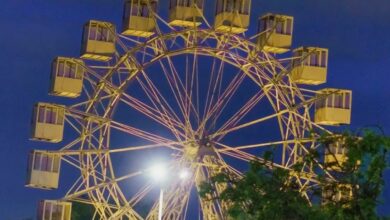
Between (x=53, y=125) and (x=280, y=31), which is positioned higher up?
(x=280, y=31)

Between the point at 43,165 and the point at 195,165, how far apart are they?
5.10 m

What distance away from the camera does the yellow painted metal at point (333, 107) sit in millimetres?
50562

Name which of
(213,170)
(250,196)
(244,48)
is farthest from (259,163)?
(244,48)

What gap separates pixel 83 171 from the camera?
153ft

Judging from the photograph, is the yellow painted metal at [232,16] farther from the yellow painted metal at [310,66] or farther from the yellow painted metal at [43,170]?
the yellow painted metal at [43,170]

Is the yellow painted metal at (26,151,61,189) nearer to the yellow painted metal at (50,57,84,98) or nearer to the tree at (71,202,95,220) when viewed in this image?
the yellow painted metal at (50,57,84,98)

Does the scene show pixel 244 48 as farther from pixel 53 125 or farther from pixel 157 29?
pixel 53 125

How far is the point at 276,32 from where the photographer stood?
50812mm

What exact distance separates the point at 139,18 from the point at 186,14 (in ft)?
5.49

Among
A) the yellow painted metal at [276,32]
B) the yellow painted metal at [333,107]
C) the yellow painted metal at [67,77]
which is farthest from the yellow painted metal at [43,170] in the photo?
the yellow painted metal at [333,107]

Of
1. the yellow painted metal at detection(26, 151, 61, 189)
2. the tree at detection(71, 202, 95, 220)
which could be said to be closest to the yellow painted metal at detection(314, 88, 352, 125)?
the yellow painted metal at detection(26, 151, 61, 189)

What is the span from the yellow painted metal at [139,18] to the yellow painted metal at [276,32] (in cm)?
344

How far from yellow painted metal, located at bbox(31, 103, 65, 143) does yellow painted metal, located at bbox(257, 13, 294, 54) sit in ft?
22.1

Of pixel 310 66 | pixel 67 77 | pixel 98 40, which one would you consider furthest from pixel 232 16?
pixel 67 77
